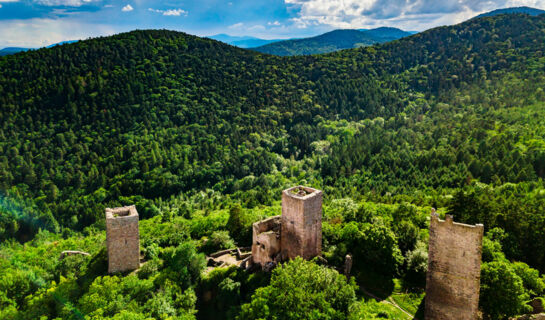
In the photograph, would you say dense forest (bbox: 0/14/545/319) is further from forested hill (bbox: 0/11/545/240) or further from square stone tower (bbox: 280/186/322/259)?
square stone tower (bbox: 280/186/322/259)

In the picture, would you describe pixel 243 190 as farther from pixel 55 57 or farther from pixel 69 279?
pixel 55 57

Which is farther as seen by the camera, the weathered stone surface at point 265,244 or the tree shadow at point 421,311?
the weathered stone surface at point 265,244

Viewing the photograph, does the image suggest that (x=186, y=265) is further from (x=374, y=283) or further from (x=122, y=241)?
(x=374, y=283)

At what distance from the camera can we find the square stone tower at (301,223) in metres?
31.6

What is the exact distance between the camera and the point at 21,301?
116 feet

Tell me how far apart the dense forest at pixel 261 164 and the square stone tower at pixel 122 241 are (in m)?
1.88

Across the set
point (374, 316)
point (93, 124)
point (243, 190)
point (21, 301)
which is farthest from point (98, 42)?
point (374, 316)

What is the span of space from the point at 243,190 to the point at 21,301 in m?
60.7

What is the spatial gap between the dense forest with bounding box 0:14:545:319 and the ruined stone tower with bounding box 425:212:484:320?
2.72 m

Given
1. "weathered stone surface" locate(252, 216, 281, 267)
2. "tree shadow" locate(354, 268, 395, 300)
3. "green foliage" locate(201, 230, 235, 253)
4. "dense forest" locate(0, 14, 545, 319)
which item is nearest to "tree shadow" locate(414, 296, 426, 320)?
"dense forest" locate(0, 14, 545, 319)

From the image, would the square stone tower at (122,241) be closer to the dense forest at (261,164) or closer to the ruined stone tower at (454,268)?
the dense forest at (261,164)

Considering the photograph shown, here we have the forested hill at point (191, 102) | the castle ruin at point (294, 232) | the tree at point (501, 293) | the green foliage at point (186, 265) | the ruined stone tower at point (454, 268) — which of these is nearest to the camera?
the ruined stone tower at point (454, 268)

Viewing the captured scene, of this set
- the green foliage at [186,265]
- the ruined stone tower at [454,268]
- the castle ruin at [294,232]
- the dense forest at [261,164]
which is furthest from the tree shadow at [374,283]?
the green foliage at [186,265]

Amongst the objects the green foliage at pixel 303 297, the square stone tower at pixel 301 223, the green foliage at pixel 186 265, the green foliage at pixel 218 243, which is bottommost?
the green foliage at pixel 218 243
